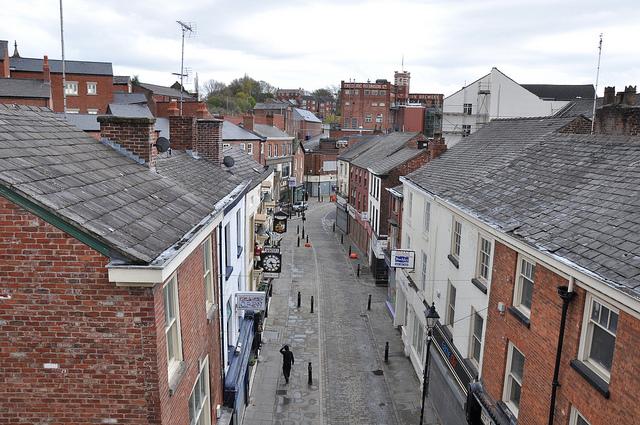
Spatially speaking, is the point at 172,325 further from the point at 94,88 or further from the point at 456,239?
the point at 94,88

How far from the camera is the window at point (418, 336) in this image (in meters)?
19.3

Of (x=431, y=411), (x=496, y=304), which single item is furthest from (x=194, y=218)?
(x=431, y=411)

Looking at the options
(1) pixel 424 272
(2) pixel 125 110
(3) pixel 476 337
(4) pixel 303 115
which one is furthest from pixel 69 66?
(3) pixel 476 337

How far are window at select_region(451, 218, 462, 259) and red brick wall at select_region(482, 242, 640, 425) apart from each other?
3367mm

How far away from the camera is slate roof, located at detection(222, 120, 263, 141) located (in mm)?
46237

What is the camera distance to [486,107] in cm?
4088

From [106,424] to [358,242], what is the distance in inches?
1422

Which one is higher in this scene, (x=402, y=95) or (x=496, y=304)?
(x=402, y=95)

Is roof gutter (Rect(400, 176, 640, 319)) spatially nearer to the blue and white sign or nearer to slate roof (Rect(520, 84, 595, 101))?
the blue and white sign

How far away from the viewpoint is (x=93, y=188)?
684 cm

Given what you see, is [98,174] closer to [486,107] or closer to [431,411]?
[431,411]

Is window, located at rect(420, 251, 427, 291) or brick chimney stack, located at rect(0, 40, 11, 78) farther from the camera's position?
brick chimney stack, located at rect(0, 40, 11, 78)

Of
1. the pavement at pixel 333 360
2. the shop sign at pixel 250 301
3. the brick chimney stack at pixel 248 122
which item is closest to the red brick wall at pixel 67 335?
the shop sign at pixel 250 301

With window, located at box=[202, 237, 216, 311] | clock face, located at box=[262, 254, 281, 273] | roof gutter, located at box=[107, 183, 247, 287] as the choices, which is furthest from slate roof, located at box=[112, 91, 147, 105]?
roof gutter, located at box=[107, 183, 247, 287]
